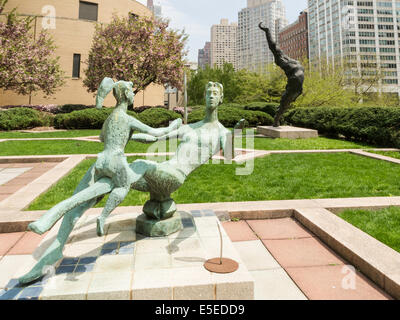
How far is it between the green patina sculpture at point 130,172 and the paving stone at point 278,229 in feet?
4.15

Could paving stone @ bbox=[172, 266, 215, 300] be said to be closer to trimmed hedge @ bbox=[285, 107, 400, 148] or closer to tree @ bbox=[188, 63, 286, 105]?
trimmed hedge @ bbox=[285, 107, 400, 148]

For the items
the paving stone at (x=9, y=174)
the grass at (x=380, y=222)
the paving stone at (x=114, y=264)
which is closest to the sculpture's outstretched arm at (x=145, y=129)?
the paving stone at (x=114, y=264)

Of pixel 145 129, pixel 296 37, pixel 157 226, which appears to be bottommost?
pixel 157 226

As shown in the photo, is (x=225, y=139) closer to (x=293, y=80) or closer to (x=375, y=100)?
(x=293, y=80)

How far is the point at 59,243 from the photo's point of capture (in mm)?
2305

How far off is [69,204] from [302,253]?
2577mm

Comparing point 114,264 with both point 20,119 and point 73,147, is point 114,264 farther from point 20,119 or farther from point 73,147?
point 20,119

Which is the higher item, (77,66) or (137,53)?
(77,66)

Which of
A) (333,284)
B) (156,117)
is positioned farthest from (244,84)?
(333,284)

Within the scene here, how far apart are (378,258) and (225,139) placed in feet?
6.58

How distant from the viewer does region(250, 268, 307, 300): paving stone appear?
2414 mm

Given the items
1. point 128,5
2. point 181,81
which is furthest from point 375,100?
point 128,5

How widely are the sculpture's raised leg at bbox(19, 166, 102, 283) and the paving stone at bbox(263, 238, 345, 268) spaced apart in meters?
2.13
